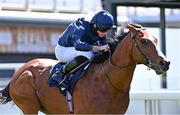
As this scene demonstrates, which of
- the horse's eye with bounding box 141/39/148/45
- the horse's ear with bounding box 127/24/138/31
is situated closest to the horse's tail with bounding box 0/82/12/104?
the horse's ear with bounding box 127/24/138/31

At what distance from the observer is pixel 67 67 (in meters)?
5.21

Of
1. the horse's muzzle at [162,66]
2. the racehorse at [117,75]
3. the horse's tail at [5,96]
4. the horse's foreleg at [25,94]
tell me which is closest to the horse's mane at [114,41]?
the racehorse at [117,75]

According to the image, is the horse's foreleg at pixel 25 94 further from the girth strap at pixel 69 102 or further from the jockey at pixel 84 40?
the girth strap at pixel 69 102

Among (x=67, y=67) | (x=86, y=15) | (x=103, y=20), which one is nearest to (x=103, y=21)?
(x=103, y=20)

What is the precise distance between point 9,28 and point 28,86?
5474 millimetres

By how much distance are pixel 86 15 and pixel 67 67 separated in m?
3.61

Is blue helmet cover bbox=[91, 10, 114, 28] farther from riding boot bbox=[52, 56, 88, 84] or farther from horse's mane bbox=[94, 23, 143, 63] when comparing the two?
riding boot bbox=[52, 56, 88, 84]

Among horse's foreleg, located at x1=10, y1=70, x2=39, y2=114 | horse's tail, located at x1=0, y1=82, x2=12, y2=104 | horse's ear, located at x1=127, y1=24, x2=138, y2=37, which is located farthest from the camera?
horse's tail, located at x1=0, y1=82, x2=12, y2=104

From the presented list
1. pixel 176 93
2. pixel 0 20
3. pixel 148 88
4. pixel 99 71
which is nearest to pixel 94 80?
pixel 99 71

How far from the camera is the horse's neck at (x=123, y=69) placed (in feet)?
16.0

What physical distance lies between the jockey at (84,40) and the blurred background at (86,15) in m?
1.47

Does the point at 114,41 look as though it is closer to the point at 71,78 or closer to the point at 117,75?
the point at 117,75

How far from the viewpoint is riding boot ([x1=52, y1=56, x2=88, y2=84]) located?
17.0ft

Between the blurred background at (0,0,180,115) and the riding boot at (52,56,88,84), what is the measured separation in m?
1.50
